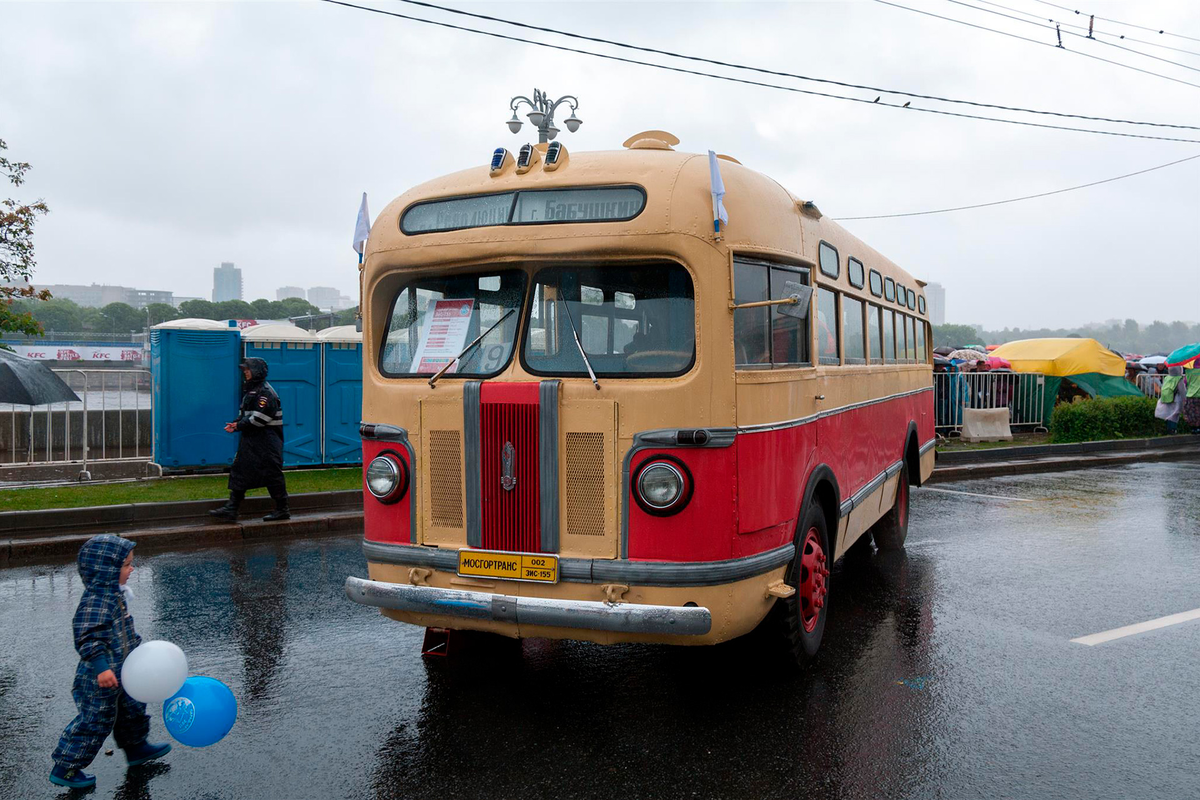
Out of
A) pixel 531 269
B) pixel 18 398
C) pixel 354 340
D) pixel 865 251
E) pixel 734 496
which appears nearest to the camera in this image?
pixel 734 496

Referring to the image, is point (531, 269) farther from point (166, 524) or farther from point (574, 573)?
point (166, 524)

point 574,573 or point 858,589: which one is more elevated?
point 574,573

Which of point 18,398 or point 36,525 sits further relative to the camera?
point 18,398

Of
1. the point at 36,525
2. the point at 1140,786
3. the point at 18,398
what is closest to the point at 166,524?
the point at 36,525

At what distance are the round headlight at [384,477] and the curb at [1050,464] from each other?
36.2ft

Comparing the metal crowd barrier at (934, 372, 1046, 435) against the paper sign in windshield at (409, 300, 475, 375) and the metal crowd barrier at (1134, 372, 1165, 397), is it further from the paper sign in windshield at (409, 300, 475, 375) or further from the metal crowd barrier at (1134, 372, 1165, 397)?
the paper sign in windshield at (409, 300, 475, 375)

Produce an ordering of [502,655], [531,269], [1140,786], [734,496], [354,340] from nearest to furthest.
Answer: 1. [1140,786]
2. [734,496]
3. [531,269]
4. [502,655]
5. [354,340]

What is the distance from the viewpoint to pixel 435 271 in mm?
5070

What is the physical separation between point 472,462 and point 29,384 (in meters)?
9.36

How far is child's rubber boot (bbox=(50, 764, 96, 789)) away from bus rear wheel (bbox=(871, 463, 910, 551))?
7.09m

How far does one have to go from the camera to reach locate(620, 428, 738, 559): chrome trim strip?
445 cm

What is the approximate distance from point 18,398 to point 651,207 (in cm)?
1009

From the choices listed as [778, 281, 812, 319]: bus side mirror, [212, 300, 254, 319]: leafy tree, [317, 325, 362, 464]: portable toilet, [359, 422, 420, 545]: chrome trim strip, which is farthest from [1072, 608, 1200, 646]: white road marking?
[212, 300, 254, 319]: leafy tree

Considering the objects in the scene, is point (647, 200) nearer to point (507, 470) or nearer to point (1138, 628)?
point (507, 470)
